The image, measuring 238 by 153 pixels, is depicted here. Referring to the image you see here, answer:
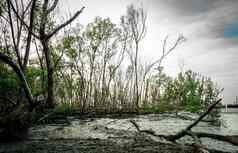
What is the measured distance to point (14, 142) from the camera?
4016 mm

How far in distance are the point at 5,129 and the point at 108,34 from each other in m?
20.9

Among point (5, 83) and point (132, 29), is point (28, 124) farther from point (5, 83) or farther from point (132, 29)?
point (132, 29)

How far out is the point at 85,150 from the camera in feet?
10.3

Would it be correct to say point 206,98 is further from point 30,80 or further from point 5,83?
point 30,80

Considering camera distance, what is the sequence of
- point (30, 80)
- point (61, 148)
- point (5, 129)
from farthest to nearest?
1. point (30, 80)
2. point (5, 129)
3. point (61, 148)

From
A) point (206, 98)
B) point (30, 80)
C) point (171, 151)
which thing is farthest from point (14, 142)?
point (30, 80)

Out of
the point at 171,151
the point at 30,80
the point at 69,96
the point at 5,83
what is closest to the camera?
the point at 171,151

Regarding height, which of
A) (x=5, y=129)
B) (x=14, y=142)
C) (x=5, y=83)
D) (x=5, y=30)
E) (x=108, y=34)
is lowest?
(x=14, y=142)

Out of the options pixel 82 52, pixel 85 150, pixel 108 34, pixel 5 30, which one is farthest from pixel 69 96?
pixel 85 150

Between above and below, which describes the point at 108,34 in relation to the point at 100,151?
above

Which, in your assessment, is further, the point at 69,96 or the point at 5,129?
the point at 69,96

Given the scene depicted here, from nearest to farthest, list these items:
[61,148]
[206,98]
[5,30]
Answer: [61,148], [206,98], [5,30]

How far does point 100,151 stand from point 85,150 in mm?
249

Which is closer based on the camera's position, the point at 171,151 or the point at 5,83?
the point at 171,151
